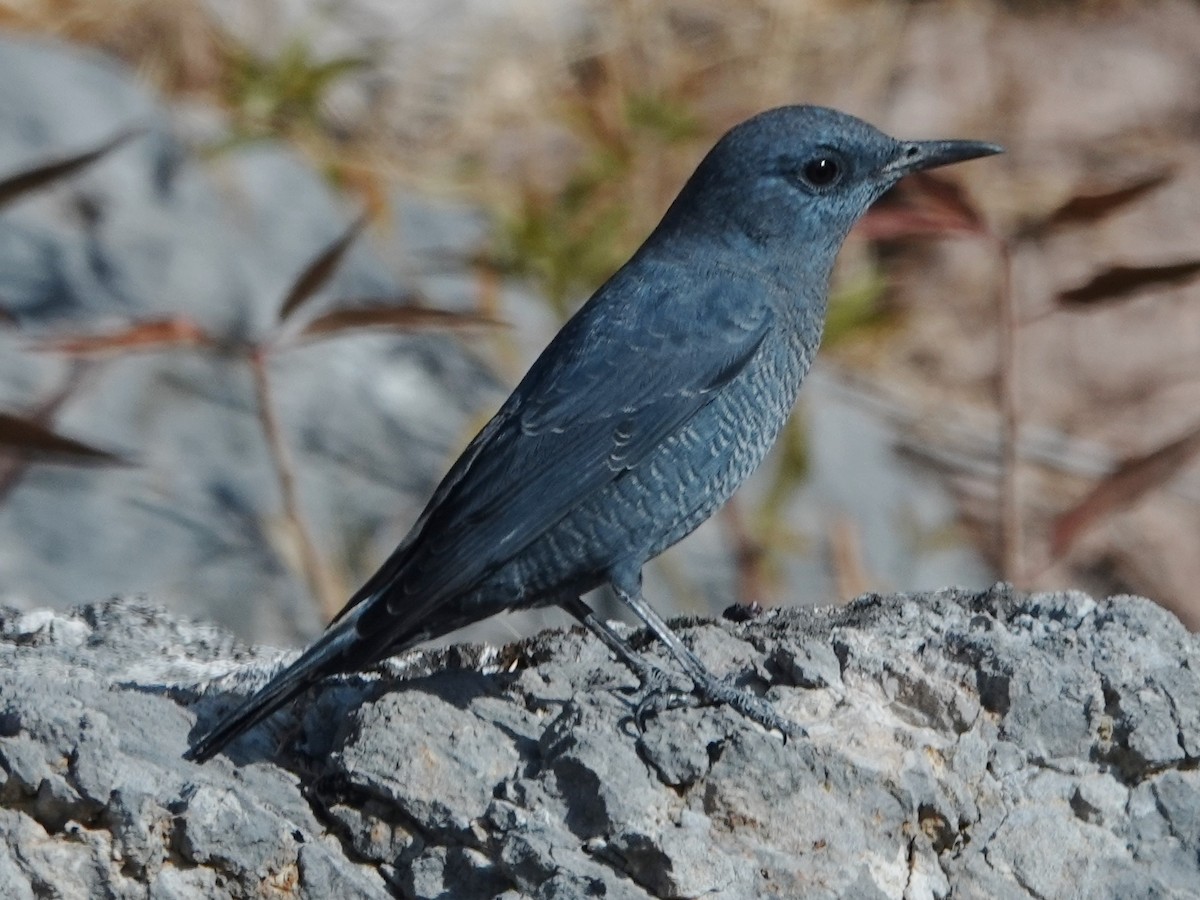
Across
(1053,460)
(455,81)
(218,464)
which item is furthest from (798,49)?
(218,464)

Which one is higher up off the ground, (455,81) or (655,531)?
(455,81)

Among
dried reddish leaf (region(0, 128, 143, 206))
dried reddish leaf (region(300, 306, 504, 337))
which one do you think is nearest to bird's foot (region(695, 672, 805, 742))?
dried reddish leaf (region(300, 306, 504, 337))

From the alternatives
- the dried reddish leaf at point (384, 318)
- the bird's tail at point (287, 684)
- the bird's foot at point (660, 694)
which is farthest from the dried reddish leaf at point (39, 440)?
the bird's foot at point (660, 694)

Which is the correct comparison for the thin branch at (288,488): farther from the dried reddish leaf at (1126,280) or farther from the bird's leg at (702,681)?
the dried reddish leaf at (1126,280)

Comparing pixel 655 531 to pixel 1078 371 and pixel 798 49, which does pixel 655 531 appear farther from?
pixel 798 49

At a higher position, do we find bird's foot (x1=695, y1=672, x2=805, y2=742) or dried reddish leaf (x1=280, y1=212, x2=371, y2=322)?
dried reddish leaf (x1=280, y1=212, x2=371, y2=322)

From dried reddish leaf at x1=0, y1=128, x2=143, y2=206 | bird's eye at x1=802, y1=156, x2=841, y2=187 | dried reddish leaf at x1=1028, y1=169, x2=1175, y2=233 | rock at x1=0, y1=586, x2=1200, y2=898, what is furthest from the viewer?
dried reddish leaf at x1=1028, y1=169, x2=1175, y2=233

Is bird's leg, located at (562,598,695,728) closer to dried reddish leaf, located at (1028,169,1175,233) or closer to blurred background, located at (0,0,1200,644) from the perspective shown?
blurred background, located at (0,0,1200,644)

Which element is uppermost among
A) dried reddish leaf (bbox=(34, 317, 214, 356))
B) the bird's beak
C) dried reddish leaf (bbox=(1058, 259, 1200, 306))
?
dried reddish leaf (bbox=(1058, 259, 1200, 306))
